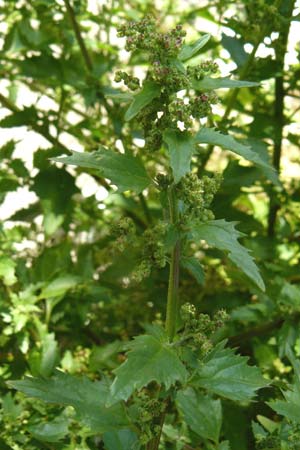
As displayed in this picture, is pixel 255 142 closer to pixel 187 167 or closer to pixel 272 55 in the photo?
pixel 272 55

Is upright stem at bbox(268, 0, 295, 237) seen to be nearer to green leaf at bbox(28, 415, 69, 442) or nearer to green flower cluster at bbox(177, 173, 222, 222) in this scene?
green flower cluster at bbox(177, 173, 222, 222)

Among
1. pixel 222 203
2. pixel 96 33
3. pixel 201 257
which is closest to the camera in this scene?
pixel 222 203

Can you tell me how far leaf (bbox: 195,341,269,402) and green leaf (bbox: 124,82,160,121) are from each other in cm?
54

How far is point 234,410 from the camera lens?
8.11 feet

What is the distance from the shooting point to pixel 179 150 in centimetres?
153

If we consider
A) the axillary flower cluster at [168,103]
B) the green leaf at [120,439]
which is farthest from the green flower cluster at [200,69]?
the green leaf at [120,439]

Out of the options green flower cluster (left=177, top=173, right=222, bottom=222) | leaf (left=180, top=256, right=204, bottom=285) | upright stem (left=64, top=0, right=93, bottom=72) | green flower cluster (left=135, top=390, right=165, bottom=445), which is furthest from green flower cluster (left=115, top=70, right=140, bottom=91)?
upright stem (left=64, top=0, right=93, bottom=72)

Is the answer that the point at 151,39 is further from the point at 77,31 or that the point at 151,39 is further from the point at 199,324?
the point at 77,31

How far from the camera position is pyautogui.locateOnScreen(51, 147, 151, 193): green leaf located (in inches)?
62.0

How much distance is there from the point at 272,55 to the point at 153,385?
1.20 meters

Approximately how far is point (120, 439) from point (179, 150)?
0.78m

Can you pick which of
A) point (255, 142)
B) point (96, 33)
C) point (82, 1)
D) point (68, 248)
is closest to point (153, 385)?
point (68, 248)

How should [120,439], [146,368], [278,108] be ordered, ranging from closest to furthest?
[146,368]
[120,439]
[278,108]

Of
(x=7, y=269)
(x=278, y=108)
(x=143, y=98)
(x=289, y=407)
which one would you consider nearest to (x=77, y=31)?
(x=278, y=108)
